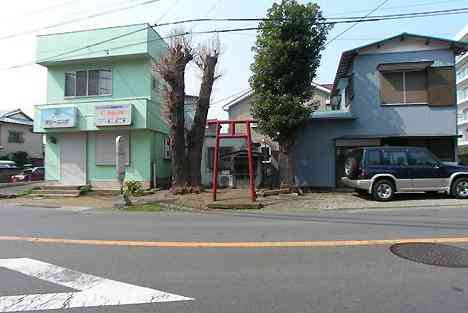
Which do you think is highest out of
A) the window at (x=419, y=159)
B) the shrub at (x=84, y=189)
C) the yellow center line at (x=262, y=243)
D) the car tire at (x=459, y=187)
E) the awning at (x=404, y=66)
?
the awning at (x=404, y=66)

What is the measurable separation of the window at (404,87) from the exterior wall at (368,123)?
31 centimetres

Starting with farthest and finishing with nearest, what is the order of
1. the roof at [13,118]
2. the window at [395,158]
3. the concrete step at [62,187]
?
the roof at [13,118] < the concrete step at [62,187] < the window at [395,158]

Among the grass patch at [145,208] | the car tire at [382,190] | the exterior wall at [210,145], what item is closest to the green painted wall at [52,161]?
the exterior wall at [210,145]

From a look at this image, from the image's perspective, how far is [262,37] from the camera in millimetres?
18359

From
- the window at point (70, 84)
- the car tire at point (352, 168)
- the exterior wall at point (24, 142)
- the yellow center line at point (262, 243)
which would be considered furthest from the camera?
the exterior wall at point (24, 142)

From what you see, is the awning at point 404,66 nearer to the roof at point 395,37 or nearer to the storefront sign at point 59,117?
the roof at point 395,37

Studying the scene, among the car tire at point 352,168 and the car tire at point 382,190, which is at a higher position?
the car tire at point 352,168

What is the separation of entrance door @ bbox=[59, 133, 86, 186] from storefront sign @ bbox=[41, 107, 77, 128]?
110 centimetres

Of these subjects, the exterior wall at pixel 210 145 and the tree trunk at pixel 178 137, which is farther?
the exterior wall at pixel 210 145

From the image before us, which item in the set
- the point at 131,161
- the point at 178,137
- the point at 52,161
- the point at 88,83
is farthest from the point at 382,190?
the point at 52,161

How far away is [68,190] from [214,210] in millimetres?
10552

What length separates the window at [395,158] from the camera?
1522cm

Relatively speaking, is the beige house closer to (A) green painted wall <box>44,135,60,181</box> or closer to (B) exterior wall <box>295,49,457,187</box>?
(A) green painted wall <box>44,135,60,181</box>

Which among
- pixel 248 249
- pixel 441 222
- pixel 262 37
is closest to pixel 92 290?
pixel 248 249
